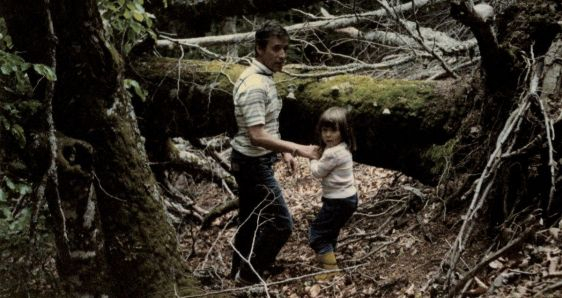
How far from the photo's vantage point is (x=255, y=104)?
4.71 meters

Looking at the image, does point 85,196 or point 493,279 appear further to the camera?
point 85,196

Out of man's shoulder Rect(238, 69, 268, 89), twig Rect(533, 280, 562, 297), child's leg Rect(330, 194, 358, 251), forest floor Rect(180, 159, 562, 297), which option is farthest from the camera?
child's leg Rect(330, 194, 358, 251)

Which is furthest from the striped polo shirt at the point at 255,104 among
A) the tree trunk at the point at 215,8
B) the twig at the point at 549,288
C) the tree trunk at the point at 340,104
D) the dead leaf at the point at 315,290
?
the tree trunk at the point at 215,8

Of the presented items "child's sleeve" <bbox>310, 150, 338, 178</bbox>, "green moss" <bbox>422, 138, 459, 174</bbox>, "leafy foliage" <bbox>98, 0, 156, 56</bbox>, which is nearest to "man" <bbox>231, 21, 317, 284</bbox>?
"child's sleeve" <bbox>310, 150, 338, 178</bbox>

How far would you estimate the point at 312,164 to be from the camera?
5141 millimetres

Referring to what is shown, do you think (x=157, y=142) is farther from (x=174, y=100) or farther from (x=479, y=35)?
(x=479, y=35)

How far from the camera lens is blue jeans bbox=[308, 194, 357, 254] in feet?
17.0

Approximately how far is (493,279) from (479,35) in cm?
182

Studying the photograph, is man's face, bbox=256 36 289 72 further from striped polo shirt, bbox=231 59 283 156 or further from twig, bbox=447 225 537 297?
twig, bbox=447 225 537 297

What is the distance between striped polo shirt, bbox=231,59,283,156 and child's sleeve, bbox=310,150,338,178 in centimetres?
41

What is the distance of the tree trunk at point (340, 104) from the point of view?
5.48 meters

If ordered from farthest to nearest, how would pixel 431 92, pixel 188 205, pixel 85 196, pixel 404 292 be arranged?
pixel 188 205, pixel 431 92, pixel 404 292, pixel 85 196

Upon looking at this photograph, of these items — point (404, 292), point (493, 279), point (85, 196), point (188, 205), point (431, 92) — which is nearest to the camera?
point (493, 279)

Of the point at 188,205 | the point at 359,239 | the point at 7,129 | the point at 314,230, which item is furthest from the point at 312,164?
the point at 188,205
